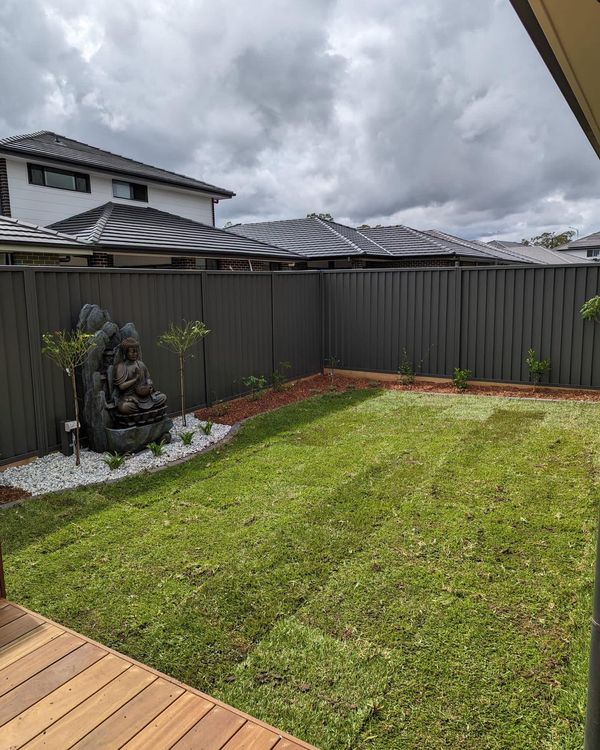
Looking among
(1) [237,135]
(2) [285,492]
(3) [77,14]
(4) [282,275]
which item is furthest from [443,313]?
(1) [237,135]

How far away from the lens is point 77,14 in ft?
24.8

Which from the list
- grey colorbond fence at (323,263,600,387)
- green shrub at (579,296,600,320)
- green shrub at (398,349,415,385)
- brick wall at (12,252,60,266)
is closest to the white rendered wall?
brick wall at (12,252,60,266)

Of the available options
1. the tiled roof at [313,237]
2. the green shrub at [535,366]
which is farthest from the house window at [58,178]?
the green shrub at [535,366]

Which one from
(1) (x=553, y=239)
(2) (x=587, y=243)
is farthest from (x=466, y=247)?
(1) (x=553, y=239)

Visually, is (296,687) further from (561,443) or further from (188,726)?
(561,443)

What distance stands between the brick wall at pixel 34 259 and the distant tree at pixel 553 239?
206 ft

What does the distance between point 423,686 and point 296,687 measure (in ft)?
1.87

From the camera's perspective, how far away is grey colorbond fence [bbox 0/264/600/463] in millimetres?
5203

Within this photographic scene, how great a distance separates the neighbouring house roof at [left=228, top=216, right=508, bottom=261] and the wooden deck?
586 inches

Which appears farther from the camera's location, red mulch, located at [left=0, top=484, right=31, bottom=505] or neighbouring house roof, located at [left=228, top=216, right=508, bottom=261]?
neighbouring house roof, located at [left=228, top=216, right=508, bottom=261]

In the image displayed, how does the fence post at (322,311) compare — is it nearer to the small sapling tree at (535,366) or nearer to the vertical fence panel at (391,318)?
the vertical fence panel at (391,318)

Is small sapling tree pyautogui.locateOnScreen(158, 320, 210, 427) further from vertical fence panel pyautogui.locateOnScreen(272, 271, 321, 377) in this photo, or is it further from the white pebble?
vertical fence panel pyautogui.locateOnScreen(272, 271, 321, 377)

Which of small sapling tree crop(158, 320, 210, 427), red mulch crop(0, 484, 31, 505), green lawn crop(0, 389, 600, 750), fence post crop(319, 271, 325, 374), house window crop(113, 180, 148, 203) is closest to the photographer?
green lawn crop(0, 389, 600, 750)

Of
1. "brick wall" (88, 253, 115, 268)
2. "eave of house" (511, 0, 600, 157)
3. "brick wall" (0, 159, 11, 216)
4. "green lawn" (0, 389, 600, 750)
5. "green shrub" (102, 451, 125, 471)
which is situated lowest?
"green lawn" (0, 389, 600, 750)
